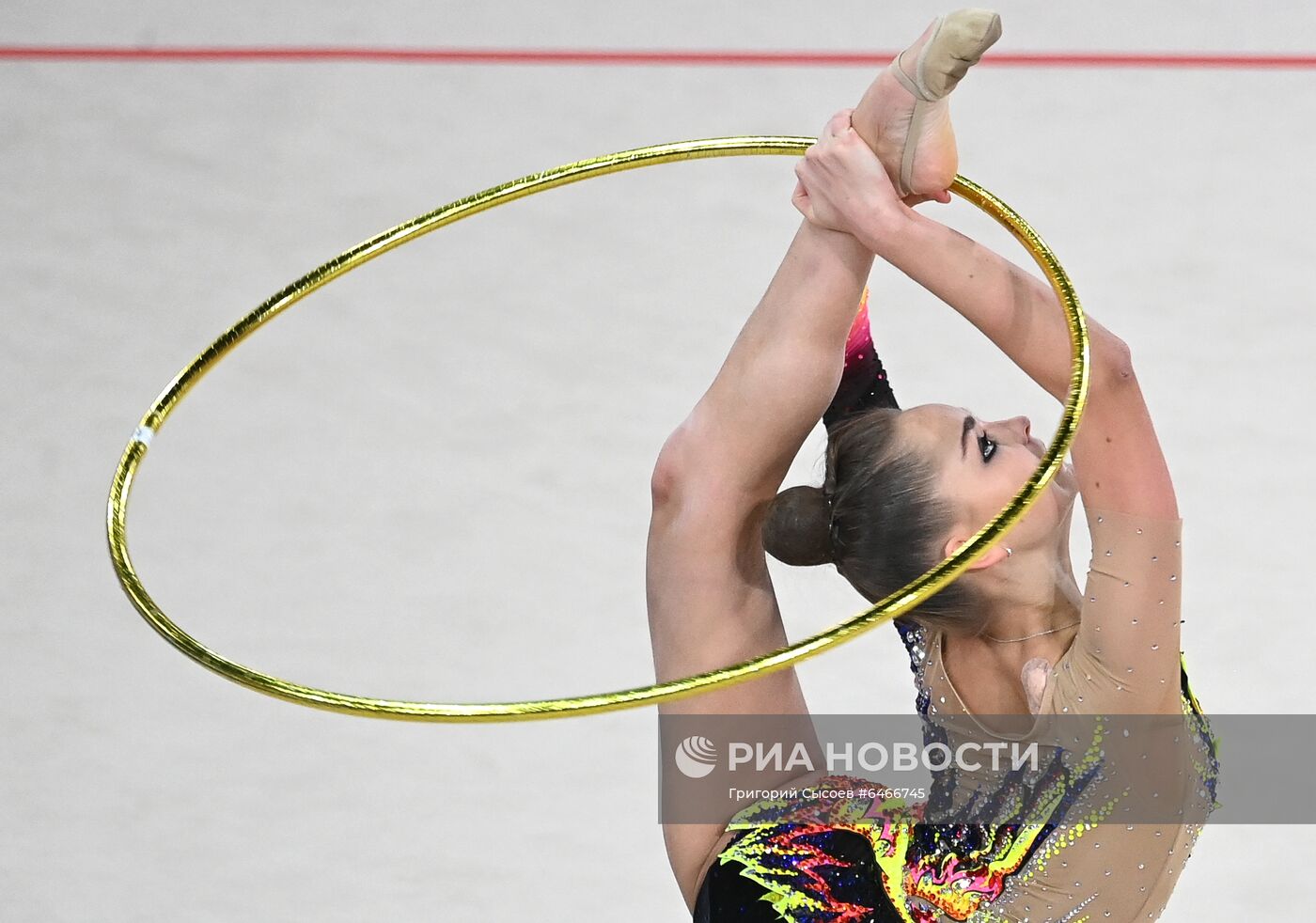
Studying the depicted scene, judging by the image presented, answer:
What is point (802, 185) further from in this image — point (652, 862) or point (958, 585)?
point (652, 862)

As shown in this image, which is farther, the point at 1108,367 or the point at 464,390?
the point at 464,390

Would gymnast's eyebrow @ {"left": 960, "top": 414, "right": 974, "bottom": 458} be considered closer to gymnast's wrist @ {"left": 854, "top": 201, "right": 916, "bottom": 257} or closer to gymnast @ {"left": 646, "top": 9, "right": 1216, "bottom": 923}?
gymnast @ {"left": 646, "top": 9, "right": 1216, "bottom": 923}

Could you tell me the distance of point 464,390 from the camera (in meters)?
1.90

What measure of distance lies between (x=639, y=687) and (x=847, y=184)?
32cm

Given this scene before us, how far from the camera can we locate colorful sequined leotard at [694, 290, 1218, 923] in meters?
0.94

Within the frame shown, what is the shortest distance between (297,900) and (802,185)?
2.61 feet

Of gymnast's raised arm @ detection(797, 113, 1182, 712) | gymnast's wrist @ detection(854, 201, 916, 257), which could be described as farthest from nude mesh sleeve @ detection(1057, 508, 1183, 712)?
gymnast's wrist @ detection(854, 201, 916, 257)

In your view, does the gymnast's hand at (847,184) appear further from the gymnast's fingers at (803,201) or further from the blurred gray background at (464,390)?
the blurred gray background at (464,390)

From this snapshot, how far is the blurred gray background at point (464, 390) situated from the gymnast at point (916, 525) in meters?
0.07

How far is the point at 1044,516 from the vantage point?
1014 millimetres

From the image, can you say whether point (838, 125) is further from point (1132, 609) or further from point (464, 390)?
point (464, 390)

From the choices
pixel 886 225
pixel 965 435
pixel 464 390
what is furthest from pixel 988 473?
pixel 464 390

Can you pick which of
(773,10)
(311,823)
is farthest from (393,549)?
(773,10)

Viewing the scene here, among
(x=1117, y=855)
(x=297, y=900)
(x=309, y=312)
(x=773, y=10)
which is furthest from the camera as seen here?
(x=773, y=10)
